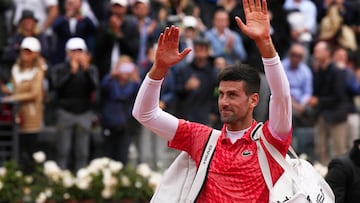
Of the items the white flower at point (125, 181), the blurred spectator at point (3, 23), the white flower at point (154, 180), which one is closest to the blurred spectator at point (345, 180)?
the white flower at point (154, 180)

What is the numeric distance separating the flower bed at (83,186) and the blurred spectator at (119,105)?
208 cm

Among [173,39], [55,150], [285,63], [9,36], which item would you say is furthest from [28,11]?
[173,39]

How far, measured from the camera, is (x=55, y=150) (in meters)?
16.7

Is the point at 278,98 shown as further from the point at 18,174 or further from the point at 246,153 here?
the point at 18,174

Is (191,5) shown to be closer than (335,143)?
No

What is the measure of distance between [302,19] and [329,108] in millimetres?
2725

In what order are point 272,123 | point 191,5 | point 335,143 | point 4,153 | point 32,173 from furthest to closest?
point 191,5 < point 335,143 < point 4,153 < point 32,173 < point 272,123

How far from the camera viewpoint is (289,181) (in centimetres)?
754

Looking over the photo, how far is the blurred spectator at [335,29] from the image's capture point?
2034 cm

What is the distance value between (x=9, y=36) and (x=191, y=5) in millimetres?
3123

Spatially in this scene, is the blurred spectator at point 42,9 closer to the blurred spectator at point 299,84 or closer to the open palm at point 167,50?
the blurred spectator at point 299,84

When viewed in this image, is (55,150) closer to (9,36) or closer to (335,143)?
(9,36)

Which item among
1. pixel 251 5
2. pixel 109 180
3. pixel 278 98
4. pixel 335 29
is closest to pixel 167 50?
pixel 251 5

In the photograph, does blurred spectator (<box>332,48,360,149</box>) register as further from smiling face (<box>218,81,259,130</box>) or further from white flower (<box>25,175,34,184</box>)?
smiling face (<box>218,81,259,130</box>)
